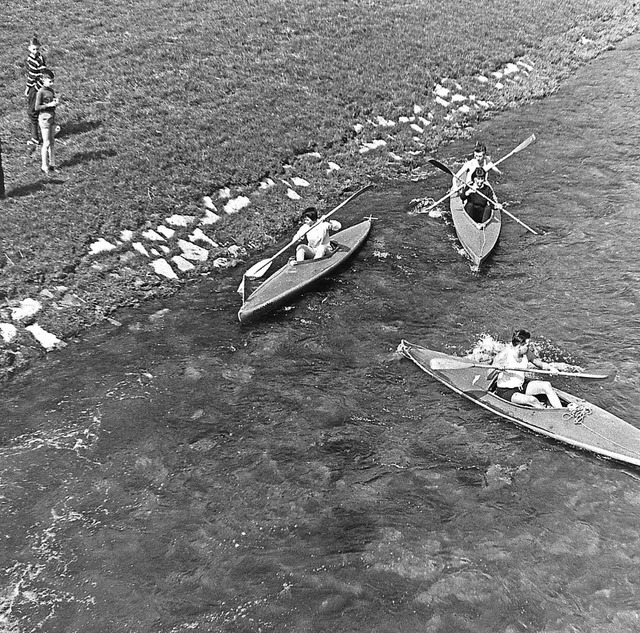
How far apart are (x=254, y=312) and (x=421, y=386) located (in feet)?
13.0

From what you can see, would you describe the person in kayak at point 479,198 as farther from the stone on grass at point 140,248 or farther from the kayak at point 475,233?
the stone on grass at point 140,248

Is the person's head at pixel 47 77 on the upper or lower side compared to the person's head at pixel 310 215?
upper

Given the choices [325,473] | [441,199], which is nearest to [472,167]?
[441,199]

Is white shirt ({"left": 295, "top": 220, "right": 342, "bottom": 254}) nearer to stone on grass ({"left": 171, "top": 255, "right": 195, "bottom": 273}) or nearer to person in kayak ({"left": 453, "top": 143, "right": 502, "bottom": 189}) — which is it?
stone on grass ({"left": 171, "top": 255, "right": 195, "bottom": 273})

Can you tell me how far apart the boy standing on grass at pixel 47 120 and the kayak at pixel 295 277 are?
6.96 metres

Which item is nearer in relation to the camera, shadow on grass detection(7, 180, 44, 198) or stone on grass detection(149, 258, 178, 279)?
stone on grass detection(149, 258, 178, 279)

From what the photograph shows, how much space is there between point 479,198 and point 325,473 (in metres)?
10.8

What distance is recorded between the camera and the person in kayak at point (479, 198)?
727 inches

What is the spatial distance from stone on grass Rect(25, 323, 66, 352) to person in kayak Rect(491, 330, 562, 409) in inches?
346

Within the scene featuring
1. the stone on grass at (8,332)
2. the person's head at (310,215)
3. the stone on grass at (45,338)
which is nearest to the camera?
the stone on grass at (8,332)

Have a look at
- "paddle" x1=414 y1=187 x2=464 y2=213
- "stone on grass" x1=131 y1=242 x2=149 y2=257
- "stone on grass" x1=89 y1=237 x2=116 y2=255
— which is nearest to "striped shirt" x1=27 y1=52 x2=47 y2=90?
"stone on grass" x1=89 y1=237 x2=116 y2=255

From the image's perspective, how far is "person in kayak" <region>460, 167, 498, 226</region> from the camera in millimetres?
18453

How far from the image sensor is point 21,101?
20406 millimetres

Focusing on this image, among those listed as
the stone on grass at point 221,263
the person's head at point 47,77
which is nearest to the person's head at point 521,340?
the stone on grass at point 221,263
